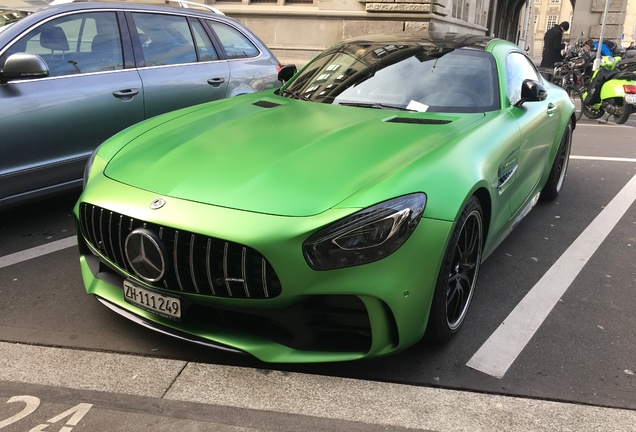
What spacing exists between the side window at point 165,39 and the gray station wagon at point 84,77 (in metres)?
0.01

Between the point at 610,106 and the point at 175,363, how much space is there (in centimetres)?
1055

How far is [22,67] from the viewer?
379 centimetres

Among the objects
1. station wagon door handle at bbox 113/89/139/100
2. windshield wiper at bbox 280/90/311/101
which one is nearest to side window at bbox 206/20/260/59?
station wagon door handle at bbox 113/89/139/100

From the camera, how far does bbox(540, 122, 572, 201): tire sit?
5.20m

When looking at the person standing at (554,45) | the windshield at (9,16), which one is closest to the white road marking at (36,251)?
the windshield at (9,16)

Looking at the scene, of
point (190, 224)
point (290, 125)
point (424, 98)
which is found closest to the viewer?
point (190, 224)

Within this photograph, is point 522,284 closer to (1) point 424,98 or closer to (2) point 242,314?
(1) point 424,98

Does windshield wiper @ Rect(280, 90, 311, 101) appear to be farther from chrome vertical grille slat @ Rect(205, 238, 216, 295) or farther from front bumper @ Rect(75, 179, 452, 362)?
chrome vertical grille slat @ Rect(205, 238, 216, 295)

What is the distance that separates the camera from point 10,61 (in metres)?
3.76

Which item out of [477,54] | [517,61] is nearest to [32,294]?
[477,54]

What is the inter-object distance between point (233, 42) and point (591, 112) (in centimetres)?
825

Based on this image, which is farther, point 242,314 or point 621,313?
→ point 621,313

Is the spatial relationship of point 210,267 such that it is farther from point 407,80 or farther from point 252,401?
point 407,80

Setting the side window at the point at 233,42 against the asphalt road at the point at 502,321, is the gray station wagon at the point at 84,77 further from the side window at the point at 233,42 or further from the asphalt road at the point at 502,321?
the asphalt road at the point at 502,321
